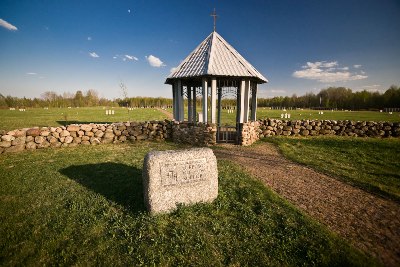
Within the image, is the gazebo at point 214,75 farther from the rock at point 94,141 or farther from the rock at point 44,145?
the rock at point 44,145

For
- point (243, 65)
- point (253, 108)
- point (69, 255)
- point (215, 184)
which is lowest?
point (69, 255)

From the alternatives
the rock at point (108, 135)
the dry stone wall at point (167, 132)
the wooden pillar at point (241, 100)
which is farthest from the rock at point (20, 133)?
the wooden pillar at point (241, 100)

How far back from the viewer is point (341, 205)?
197 inches

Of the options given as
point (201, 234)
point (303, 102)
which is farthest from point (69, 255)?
point (303, 102)

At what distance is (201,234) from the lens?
151 inches

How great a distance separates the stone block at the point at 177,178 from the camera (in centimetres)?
424

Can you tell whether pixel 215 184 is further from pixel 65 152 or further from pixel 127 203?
pixel 65 152

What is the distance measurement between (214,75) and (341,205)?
7755 millimetres

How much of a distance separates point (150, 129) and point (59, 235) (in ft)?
29.6

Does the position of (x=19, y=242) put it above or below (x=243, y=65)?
below

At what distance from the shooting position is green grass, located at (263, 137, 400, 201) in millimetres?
6489

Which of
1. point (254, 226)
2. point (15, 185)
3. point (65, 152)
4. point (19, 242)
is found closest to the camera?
point (19, 242)

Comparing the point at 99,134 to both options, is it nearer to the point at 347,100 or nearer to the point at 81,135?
the point at 81,135

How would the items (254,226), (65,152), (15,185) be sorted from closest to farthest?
(254,226) → (15,185) → (65,152)
